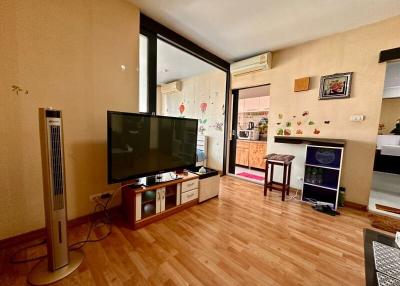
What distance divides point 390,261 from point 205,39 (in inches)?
124

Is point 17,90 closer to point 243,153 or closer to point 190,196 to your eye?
point 190,196

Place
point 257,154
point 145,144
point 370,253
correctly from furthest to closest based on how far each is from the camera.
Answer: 1. point 257,154
2. point 145,144
3. point 370,253

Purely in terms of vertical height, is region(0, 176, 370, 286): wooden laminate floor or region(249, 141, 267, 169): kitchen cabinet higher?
region(249, 141, 267, 169): kitchen cabinet

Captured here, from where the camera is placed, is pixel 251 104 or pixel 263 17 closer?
pixel 263 17

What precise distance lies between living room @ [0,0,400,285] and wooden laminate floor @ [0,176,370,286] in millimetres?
13

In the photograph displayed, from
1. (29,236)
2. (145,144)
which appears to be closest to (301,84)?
(145,144)

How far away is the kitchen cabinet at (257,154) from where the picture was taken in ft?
15.0

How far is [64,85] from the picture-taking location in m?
1.68

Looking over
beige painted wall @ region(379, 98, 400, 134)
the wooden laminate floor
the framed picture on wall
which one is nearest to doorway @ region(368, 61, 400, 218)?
beige painted wall @ region(379, 98, 400, 134)

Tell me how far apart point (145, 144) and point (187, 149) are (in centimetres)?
67

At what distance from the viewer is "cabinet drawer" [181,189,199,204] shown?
2.29 m

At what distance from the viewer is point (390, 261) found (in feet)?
2.95

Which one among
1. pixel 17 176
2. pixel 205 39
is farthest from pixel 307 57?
pixel 17 176

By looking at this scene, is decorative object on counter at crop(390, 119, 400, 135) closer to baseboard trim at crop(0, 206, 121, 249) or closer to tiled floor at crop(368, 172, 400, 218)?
tiled floor at crop(368, 172, 400, 218)
